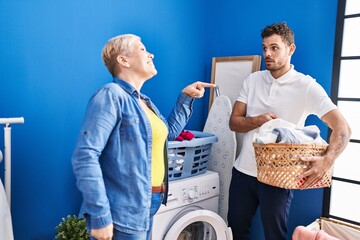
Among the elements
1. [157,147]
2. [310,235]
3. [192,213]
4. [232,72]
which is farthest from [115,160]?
[232,72]

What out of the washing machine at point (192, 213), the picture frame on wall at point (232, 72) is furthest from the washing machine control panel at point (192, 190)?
→ the picture frame on wall at point (232, 72)

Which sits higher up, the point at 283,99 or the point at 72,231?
the point at 283,99

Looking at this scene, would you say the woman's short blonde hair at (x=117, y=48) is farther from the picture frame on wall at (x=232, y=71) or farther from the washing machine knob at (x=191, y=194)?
the picture frame on wall at (x=232, y=71)

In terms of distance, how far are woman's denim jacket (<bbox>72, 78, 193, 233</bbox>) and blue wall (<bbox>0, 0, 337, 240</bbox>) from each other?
30.7 inches

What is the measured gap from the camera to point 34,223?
1747mm

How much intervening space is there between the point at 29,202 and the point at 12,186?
0.13m

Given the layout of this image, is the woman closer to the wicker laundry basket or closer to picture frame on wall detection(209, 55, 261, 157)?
the wicker laundry basket

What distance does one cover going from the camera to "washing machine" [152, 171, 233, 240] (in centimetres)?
175

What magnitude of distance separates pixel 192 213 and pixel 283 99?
32.2 inches

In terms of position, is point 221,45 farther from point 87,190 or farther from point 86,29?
point 87,190

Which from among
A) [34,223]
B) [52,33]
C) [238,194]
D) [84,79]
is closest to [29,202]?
[34,223]

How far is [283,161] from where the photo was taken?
1.32 meters

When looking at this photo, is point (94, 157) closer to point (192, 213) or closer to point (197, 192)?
point (192, 213)

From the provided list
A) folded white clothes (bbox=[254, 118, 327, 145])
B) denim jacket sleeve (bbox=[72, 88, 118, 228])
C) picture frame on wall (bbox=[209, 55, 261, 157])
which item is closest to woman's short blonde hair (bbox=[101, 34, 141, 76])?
denim jacket sleeve (bbox=[72, 88, 118, 228])
